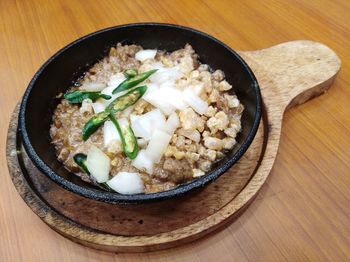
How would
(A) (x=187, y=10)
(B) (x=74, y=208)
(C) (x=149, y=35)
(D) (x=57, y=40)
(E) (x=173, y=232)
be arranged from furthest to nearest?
(A) (x=187, y=10) < (D) (x=57, y=40) < (C) (x=149, y=35) < (B) (x=74, y=208) < (E) (x=173, y=232)

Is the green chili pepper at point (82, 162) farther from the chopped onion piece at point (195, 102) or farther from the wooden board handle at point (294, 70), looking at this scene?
the wooden board handle at point (294, 70)

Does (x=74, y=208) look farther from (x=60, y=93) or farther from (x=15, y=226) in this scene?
(x=60, y=93)

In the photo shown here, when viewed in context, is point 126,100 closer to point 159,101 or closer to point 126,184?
point 159,101

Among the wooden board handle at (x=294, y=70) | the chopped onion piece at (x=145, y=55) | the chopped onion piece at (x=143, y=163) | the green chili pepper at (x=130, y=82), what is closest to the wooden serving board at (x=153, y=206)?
the wooden board handle at (x=294, y=70)

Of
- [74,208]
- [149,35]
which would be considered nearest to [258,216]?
[74,208]

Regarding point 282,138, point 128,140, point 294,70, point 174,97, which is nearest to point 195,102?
point 174,97

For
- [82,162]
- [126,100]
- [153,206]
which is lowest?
[153,206]

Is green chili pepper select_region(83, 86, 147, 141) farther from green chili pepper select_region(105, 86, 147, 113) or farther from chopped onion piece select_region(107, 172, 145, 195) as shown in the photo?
chopped onion piece select_region(107, 172, 145, 195)
